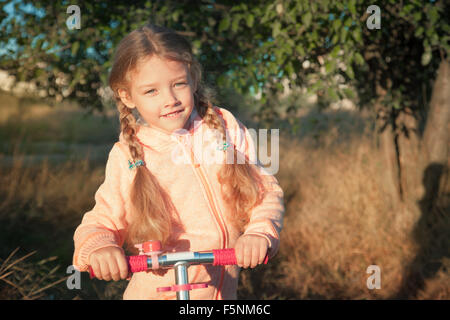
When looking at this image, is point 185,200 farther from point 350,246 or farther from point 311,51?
point 350,246

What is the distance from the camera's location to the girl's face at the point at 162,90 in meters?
1.69

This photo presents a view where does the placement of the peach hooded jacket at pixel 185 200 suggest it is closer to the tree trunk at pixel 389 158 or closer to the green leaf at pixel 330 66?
the green leaf at pixel 330 66

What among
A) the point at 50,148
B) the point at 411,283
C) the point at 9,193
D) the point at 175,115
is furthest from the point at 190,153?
the point at 50,148

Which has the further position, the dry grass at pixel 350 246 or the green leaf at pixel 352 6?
the dry grass at pixel 350 246

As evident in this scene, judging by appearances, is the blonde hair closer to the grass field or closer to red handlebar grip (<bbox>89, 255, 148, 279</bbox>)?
red handlebar grip (<bbox>89, 255, 148, 279</bbox>)

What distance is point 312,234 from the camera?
4281mm

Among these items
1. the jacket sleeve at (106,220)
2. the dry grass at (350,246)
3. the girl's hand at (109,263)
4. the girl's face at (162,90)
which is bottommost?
the dry grass at (350,246)

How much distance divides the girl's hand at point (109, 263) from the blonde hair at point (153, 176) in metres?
0.23

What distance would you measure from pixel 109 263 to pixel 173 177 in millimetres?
464

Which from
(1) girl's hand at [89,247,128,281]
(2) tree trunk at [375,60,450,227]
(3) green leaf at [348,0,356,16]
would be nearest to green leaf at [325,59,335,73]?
(3) green leaf at [348,0,356,16]

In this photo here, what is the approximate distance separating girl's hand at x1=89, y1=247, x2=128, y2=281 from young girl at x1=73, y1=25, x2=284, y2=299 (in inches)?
4.2

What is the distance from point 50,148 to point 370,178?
8862 millimetres

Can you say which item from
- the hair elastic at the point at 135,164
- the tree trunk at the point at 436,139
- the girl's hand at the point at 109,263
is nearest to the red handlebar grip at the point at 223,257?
the girl's hand at the point at 109,263

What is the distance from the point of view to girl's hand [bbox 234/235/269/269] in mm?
1496
